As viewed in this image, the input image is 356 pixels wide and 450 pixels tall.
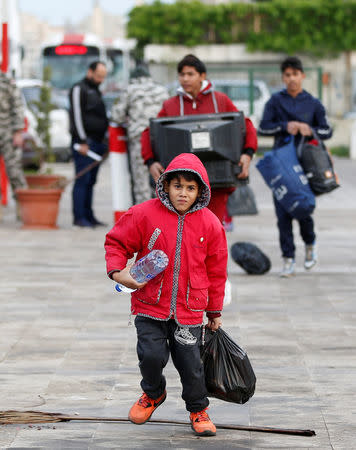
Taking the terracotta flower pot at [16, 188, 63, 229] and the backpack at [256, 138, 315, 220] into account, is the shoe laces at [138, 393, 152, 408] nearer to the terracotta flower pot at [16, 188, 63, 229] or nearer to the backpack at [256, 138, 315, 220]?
the backpack at [256, 138, 315, 220]

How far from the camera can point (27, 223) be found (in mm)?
12492

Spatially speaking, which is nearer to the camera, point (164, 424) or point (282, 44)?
point (164, 424)

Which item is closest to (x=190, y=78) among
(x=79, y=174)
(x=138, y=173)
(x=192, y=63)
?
(x=192, y=63)

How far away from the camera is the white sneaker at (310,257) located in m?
9.40

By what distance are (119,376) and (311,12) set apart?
Result: 32.1m

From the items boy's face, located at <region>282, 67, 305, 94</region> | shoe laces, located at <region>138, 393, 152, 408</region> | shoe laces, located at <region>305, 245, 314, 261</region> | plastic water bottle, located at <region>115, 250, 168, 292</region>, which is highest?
boy's face, located at <region>282, 67, 305, 94</region>

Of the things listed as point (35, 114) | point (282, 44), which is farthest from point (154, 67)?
point (35, 114)

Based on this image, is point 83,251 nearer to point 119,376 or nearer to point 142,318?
point 119,376

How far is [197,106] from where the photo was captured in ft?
25.0

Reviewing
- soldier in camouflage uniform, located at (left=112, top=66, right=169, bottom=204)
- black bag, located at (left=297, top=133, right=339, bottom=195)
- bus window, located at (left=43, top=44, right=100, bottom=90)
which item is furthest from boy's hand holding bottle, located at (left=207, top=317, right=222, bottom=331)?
bus window, located at (left=43, top=44, right=100, bottom=90)

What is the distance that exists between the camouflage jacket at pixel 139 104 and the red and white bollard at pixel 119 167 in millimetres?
261

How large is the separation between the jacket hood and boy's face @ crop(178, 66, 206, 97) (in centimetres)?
257

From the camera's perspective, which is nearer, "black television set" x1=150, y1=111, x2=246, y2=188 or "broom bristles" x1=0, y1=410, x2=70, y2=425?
"broom bristles" x1=0, y1=410, x2=70, y2=425

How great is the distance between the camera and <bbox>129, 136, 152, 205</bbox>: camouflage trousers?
35.9 ft
